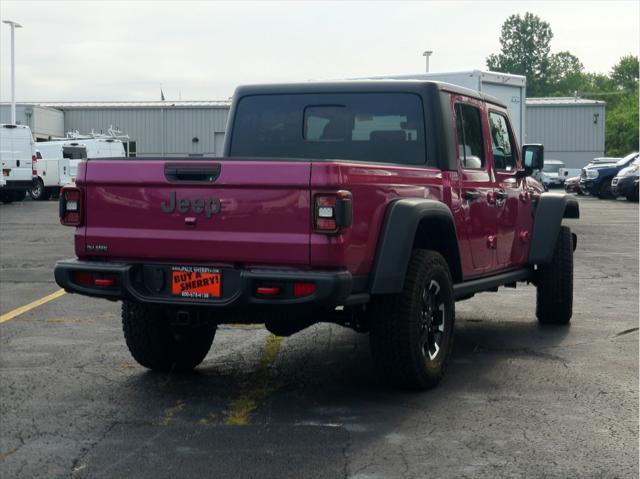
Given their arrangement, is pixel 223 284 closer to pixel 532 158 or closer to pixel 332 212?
pixel 332 212

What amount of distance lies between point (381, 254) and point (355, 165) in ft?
1.80

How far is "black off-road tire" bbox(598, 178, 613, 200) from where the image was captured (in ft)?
125

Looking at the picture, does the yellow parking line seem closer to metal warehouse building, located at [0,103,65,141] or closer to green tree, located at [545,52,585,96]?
metal warehouse building, located at [0,103,65,141]

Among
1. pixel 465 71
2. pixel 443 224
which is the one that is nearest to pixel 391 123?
pixel 443 224

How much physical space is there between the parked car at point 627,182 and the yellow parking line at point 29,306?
26.2m

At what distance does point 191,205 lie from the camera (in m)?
6.05

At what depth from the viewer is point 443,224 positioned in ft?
22.3

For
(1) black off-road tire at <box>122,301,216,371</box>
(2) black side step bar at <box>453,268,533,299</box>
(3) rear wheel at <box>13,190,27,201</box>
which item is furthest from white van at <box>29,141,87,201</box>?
(1) black off-road tire at <box>122,301,216,371</box>

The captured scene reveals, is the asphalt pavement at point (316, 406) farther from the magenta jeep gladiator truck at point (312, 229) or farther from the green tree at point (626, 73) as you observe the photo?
the green tree at point (626, 73)

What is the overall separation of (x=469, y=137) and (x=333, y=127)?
0.96 meters

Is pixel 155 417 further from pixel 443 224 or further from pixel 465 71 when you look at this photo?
pixel 465 71

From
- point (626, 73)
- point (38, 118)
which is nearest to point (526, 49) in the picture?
point (626, 73)

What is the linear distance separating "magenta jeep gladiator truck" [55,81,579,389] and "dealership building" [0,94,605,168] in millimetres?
52312

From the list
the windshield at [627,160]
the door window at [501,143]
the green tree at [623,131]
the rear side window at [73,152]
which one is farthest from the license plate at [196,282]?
the green tree at [623,131]
